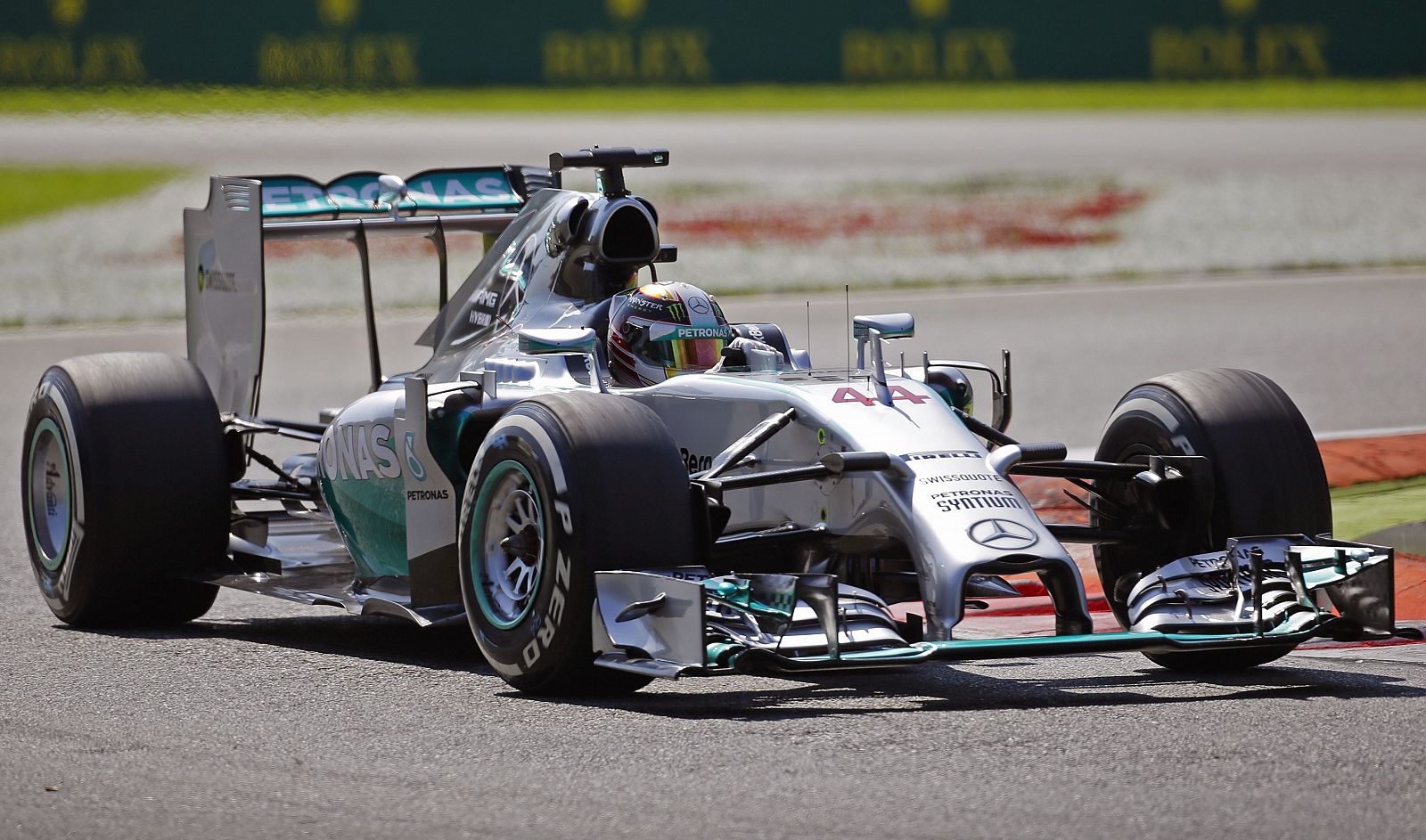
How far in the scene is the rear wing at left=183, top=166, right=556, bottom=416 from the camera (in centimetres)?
937

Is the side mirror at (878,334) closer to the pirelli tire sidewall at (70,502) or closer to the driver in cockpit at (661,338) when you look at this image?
the driver in cockpit at (661,338)

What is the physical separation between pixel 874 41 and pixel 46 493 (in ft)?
134

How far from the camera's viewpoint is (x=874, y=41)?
159 ft

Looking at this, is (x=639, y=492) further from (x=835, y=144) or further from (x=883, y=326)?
(x=835, y=144)

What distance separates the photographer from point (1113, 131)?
137 ft

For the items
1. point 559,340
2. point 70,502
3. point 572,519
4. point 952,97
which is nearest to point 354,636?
point 70,502

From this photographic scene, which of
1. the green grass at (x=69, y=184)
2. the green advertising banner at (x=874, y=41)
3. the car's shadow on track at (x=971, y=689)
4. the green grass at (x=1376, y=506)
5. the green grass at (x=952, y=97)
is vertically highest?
the green advertising banner at (x=874, y=41)

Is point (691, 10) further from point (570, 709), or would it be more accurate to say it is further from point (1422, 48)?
point (570, 709)

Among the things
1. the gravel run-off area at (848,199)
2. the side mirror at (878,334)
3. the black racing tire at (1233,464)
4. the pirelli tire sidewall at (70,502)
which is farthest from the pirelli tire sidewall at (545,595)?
the gravel run-off area at (848,199)

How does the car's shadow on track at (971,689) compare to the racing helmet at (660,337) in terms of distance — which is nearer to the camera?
the car's shadow on track at (971,689)

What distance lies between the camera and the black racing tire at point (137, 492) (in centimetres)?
848

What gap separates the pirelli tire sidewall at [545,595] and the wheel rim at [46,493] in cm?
280

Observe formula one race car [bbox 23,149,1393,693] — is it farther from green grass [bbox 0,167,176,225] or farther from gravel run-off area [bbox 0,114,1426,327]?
green grass [bbox 0,167,176,225]

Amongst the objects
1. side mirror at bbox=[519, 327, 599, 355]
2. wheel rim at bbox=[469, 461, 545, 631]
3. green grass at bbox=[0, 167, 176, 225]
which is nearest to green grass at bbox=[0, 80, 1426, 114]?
green grass at bbox=[0, 167, 176, 225]
